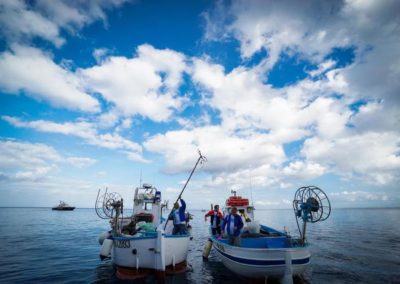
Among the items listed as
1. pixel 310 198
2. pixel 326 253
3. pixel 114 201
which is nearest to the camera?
pixel 310 198

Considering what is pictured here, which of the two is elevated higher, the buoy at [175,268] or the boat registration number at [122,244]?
the boat registration number at [122,244]

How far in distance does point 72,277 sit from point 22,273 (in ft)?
12.1

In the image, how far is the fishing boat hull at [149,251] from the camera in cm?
1146

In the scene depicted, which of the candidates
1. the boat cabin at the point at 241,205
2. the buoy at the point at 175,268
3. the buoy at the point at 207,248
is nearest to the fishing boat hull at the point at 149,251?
the buoy at the point at 175,268

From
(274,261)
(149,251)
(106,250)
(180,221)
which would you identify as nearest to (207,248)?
(180,221)

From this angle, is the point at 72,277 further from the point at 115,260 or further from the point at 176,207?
the point at 176,207

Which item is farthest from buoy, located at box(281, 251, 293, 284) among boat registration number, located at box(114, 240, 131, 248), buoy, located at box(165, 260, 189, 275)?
boat registration number, located at box(114, 240, 131, 248)

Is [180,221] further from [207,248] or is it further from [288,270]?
[288,270]

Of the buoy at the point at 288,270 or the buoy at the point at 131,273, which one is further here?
the buoy at the point at 131,273

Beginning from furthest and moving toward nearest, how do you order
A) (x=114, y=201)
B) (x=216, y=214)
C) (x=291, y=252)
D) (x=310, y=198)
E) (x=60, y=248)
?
(x=60, y=248), (x=216, y=214), (x=114, y=201), (x=310, y=198), (x=291, y=252)

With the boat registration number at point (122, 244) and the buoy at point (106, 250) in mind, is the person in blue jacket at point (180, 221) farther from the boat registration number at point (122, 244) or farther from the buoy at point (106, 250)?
the buoy at point (106, 250)

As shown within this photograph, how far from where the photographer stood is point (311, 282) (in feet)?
42.7

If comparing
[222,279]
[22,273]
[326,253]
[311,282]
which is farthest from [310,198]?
[22,273]

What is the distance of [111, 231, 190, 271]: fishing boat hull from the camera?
1146cm
